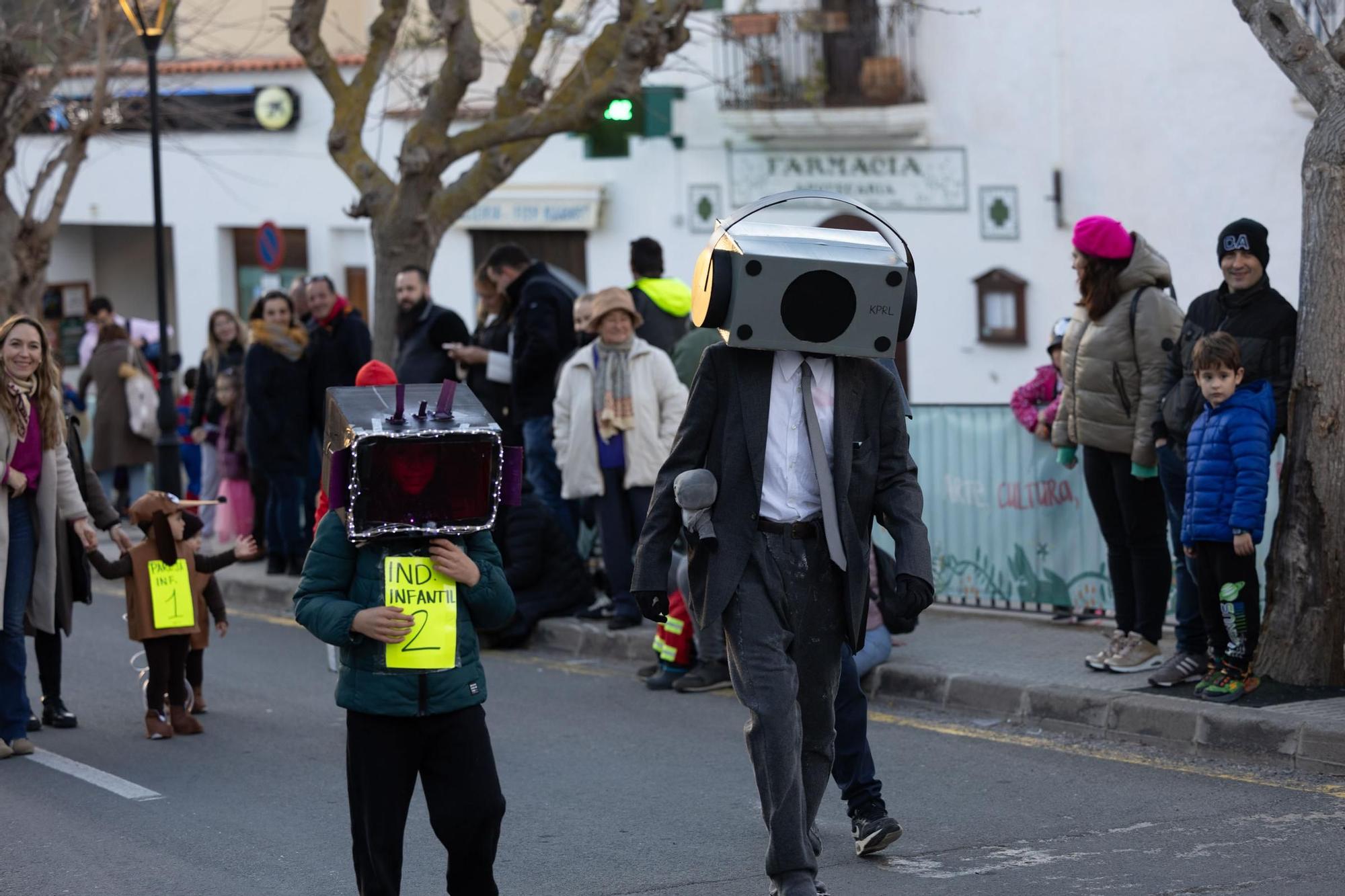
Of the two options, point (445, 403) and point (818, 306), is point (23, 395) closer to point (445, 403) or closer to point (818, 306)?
point (445, 403)

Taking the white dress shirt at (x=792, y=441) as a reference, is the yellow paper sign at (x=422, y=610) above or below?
below

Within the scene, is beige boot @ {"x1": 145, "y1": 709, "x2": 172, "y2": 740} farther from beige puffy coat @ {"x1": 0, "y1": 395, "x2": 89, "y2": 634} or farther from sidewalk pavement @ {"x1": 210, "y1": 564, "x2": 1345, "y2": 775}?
sidewalk pavement @ {"x1": 210, "y1": 564, "x2": 1345, "y2": 775}

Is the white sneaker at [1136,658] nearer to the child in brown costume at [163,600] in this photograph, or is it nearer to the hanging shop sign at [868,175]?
the child in brown costume at [163,600]

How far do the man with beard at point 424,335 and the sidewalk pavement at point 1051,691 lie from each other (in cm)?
216

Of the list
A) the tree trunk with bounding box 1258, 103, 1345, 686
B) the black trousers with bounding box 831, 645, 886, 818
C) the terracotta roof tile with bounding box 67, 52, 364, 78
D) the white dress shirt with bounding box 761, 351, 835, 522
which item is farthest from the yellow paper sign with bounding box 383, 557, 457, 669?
the terracotta roof tile with bounding box 67, 52, 364, 78

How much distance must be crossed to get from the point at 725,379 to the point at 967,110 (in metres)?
13.7

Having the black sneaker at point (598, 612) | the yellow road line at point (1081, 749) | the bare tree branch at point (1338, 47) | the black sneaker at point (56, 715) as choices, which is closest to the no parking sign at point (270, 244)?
the black sneaker at point (598, 612)

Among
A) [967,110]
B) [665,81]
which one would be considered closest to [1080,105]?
[967,110]

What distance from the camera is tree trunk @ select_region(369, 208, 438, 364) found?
1307cm

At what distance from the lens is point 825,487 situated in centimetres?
520

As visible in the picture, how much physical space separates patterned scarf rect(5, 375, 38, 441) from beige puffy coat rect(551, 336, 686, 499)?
119 inches

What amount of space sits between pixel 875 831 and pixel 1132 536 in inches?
117

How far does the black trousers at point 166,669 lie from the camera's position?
823 cm

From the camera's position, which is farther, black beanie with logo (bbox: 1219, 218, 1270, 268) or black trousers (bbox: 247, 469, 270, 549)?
black trousers (bbox: 247, 469, 270, 549)
